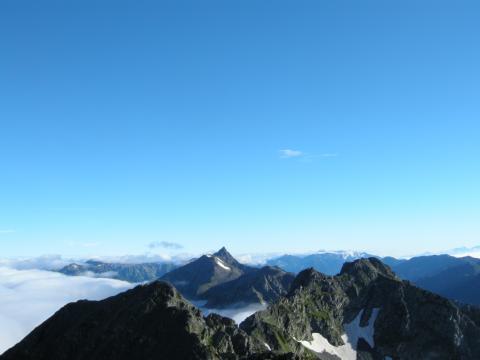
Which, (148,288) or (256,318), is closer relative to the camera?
(148,288)

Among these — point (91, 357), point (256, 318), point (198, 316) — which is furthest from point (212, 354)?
point (256, 318)

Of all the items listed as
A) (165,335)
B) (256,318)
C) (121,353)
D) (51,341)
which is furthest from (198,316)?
(256,318)

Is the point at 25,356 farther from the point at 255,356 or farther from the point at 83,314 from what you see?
the point at 255,356

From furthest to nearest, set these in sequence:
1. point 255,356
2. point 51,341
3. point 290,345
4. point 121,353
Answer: point 290,345, point 51,341, point 121,353, point 255,356

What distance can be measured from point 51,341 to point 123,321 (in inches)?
700

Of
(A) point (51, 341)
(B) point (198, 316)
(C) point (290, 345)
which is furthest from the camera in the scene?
(C) point (290, 345)

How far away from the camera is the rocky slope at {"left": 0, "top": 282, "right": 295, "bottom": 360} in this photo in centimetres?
11683

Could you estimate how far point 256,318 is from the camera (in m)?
188

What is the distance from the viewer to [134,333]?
12144 centimetres

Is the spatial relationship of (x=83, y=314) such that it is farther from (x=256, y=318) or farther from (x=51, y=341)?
(x=256, y=318)

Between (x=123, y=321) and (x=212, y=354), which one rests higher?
(x=123, y=321)

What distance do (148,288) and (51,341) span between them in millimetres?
26637

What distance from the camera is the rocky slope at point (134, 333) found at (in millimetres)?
116831

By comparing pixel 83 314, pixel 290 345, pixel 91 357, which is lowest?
pixel 290 345
